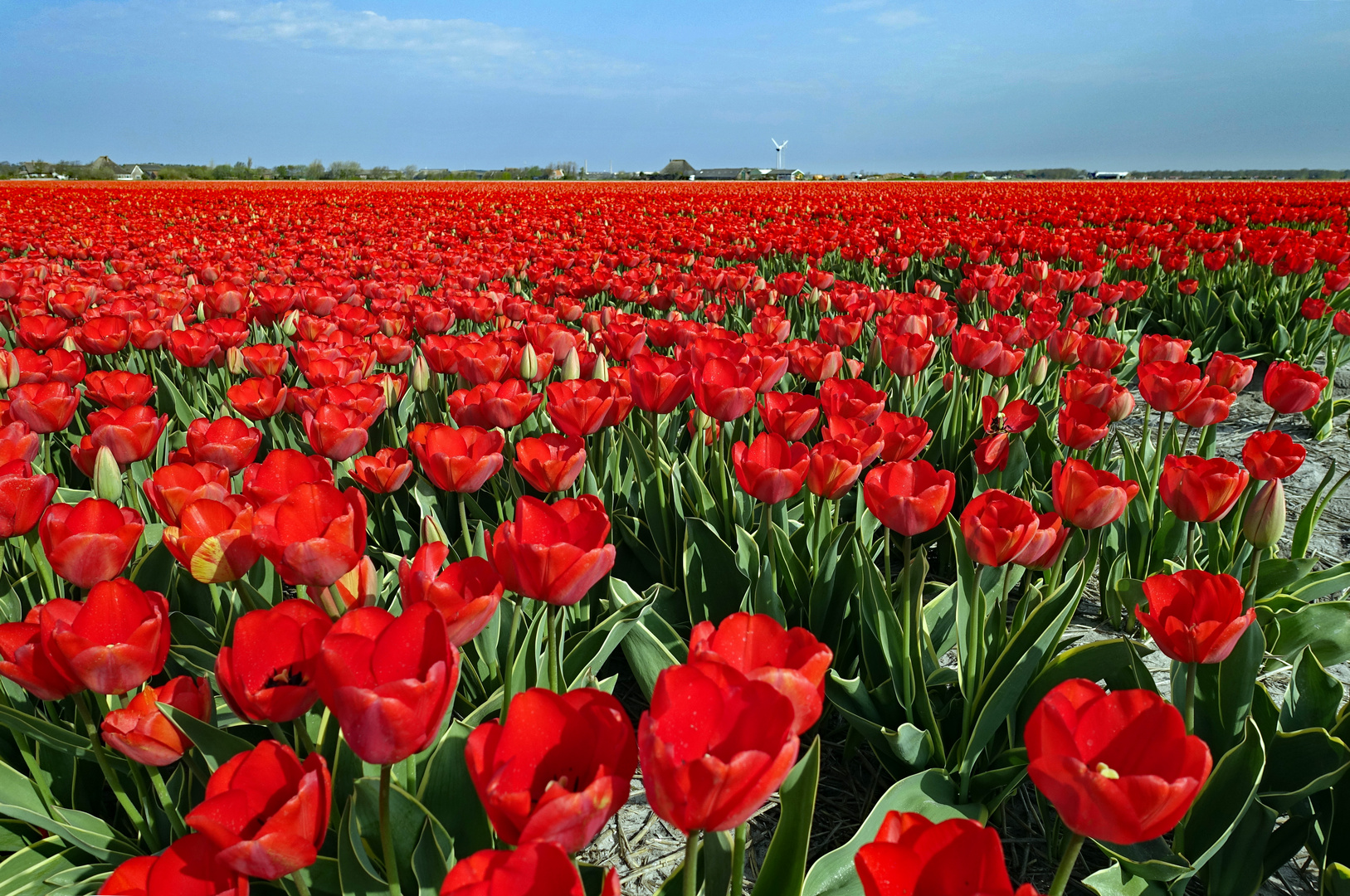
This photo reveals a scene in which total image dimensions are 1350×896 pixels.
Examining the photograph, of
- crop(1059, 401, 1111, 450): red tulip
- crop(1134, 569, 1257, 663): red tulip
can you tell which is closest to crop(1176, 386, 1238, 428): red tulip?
crop(1059, 401, 1111, 450): red tulip

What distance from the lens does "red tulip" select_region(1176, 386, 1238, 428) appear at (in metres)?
2.25

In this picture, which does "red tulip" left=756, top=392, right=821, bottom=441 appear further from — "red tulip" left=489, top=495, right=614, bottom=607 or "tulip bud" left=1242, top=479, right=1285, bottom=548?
"tulip bud" left=1242, top=479, right=1285, bottom=548

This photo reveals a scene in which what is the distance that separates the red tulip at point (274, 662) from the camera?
1.00 m

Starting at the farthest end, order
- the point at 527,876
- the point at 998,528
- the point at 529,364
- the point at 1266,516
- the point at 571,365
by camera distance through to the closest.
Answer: the point at 571,365
the point at 529,364
the point at 1266,516
the point at 998,528
the point at 527,876

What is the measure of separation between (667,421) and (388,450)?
1354 mm

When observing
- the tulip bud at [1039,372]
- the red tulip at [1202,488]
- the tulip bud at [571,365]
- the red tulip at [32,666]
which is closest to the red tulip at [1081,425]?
the red tulip at [1202,488]

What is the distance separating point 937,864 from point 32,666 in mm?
1248

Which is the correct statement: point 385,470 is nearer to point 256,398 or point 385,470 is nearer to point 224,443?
point 224,443

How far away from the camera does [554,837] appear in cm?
73

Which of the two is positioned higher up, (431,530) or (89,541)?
(89,541)

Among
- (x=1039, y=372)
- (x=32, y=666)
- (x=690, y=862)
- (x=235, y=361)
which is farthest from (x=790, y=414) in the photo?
(x=235, y=361)

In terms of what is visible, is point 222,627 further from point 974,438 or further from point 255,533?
point 974,438

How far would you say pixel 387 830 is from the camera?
95cm

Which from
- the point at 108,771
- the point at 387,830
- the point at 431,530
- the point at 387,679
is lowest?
the point at 108,771
